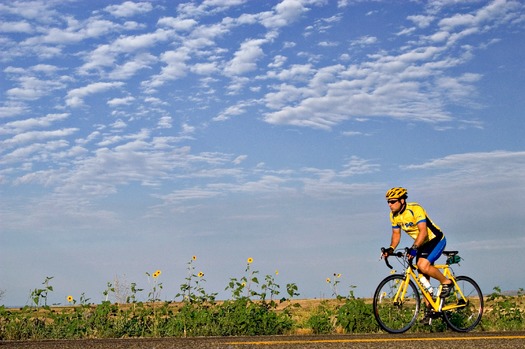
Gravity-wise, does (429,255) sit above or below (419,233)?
below

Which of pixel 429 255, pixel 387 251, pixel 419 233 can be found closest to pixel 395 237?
pixel 387 251

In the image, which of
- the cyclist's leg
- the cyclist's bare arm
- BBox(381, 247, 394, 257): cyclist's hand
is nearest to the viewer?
BBox(381, 247, 394, 257): cyclist's hand

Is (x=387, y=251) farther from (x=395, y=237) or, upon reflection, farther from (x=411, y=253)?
(x=411, y=253)

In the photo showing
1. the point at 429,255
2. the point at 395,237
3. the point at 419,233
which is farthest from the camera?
A: the point at 429,255

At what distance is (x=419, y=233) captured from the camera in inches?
465

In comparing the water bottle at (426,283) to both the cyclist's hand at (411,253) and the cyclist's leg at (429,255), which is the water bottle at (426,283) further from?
the cyclist's hand at (411,253)

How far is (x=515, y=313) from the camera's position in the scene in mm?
13430

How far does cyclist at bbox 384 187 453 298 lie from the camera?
38.9 feet

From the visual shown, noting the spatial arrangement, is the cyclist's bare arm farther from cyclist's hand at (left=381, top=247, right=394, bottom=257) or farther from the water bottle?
the water bottle

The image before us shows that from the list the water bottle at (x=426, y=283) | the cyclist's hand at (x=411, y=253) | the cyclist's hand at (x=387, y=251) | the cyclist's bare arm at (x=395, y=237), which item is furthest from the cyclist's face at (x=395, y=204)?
the water bottle at (x=426, y=283)

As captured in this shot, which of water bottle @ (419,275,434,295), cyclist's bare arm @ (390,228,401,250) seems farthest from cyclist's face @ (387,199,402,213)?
water bottle @ (419,275,434,295)

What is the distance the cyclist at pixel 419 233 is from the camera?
11.9 meters

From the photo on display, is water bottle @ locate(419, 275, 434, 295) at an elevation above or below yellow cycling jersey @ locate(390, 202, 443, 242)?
below

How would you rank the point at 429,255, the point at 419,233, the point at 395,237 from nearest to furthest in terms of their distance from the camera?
the point at 419,233 < the point at 395,237 < the point at 429,255
